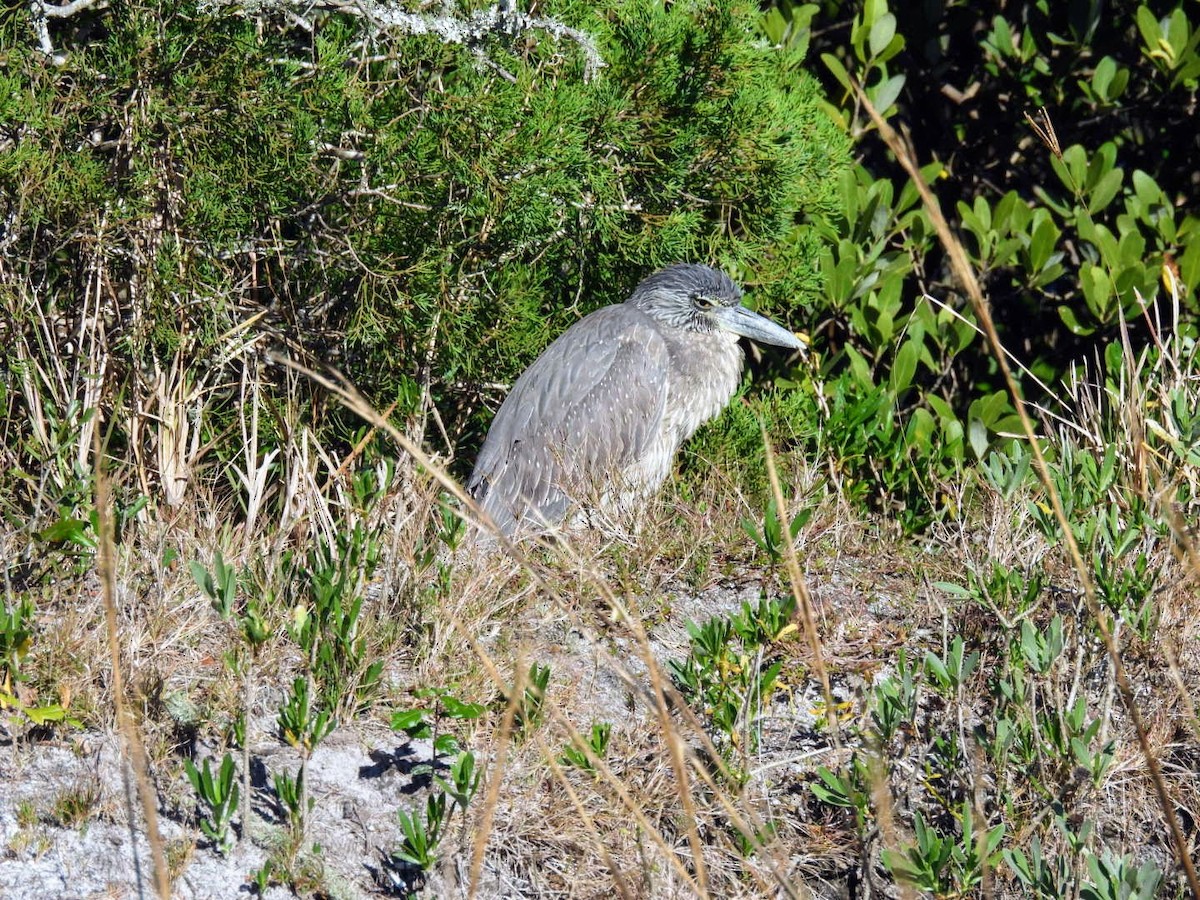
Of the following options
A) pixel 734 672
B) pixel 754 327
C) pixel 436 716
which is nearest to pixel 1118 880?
pixel 734 672

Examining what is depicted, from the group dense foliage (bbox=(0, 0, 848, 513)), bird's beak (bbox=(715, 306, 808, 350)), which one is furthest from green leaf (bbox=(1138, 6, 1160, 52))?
bird's beak (bbox=(715, 306, 808, 350))

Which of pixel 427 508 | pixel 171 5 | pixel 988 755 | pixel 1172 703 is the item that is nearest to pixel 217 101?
pixel 171 5

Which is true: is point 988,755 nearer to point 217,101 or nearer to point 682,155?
point 682,155

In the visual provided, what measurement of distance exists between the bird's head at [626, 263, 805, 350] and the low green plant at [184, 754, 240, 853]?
3.03 metres

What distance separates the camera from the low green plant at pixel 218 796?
2883 millimetres

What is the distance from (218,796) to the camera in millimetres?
2891

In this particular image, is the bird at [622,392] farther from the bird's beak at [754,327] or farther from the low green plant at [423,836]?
the low green plant at [423,836]

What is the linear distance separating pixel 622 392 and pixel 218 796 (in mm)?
2893

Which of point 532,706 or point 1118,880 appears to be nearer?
point 1118,880

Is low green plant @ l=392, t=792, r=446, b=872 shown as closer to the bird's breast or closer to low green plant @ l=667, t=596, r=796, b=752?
→ low green plant @ l=667, t=596, r=796, b=752

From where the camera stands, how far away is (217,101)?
438 cm

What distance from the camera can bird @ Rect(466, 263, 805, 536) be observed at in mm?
5285

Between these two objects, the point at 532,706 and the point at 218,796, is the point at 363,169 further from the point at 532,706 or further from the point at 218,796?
the point at 218,796

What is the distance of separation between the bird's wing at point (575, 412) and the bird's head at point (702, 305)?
11 cm
